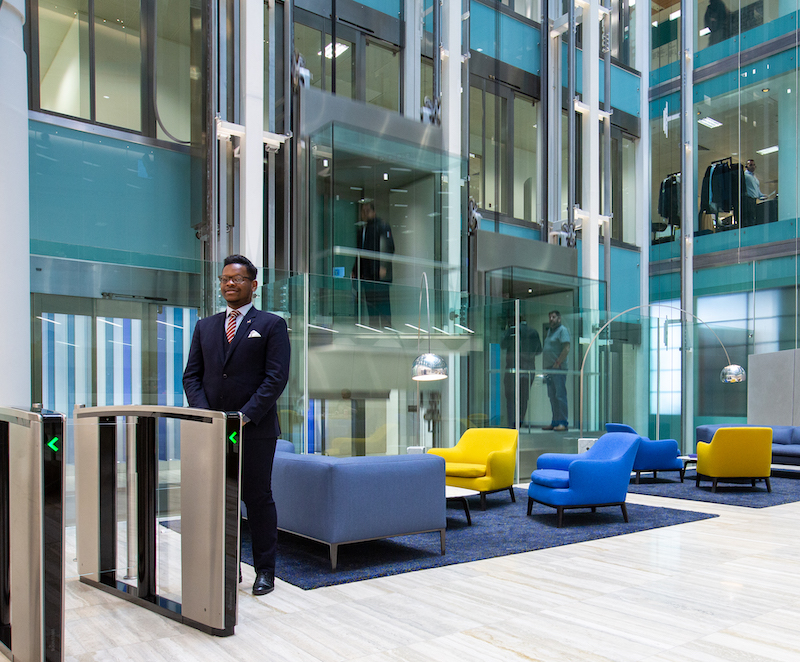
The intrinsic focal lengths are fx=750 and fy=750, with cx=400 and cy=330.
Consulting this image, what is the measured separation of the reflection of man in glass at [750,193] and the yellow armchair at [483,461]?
365 inches

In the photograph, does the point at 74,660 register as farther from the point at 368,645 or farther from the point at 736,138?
the point at 736,138

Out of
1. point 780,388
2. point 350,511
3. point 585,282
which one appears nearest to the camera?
point 350,511

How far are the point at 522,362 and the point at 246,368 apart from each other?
5854 millimetres

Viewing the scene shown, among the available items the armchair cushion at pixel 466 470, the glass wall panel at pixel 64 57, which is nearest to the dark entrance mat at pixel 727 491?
the armchair cushion at pixel 466 470

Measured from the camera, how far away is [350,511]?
479 cm

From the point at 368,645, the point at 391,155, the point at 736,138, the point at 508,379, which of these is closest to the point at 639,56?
the point at 736,138

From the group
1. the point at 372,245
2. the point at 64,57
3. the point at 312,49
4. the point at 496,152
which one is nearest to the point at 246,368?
the point at 372,245

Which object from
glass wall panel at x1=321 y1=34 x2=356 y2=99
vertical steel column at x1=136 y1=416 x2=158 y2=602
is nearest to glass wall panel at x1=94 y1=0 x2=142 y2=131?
glass wall panel at x1=321 y1=34 x2=356 y2=99

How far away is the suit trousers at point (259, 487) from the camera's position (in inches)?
161

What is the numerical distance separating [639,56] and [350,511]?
46.5 ft

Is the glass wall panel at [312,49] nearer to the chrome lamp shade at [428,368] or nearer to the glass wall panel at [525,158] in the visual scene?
the glass wall panel at [525,158]

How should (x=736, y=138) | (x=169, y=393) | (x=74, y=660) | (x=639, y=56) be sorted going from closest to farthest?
1. (x=74, y=660)
2. (x=169, y=393)
3. (x=736, y=138)
4. (x=639, y=56)

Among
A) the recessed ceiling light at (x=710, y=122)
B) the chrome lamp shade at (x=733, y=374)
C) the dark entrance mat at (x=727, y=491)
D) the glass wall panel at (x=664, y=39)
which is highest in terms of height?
the glass wall panel at (x=664, y=39)

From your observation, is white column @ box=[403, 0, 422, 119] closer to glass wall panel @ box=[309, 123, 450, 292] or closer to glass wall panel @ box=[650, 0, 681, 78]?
glass wall panel @ box=[309, 123, 450, 292]
